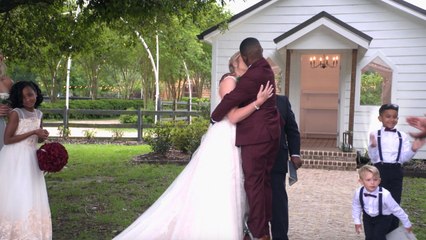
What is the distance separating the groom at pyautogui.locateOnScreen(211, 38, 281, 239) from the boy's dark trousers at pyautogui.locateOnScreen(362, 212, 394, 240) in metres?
1.07

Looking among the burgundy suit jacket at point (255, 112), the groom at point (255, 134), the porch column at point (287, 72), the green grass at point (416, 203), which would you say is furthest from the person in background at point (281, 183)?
the porch column at point (287, 72)

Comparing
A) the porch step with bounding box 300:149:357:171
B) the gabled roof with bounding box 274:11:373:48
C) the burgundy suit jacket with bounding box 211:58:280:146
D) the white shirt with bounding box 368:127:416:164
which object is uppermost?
the gabled roof with bounding box 274:11:373:48

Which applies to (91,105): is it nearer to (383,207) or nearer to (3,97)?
(3,97)

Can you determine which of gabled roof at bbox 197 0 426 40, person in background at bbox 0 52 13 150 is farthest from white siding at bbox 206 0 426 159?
person in background at bbox 0 52 13 150

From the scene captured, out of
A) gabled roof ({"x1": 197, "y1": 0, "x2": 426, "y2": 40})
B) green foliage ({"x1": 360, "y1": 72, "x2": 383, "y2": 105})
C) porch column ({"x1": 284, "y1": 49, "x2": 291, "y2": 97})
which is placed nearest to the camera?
gabled roof ({"x1": 197, "y1": 0, "x2": 426, "y2": 40})

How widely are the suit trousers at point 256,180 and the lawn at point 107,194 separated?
218 centimetres

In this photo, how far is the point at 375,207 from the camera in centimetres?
426

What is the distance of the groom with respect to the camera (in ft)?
13.0

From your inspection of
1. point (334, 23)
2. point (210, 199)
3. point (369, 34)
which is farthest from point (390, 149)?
point (369, 34)

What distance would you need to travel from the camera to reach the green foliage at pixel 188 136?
12.7m

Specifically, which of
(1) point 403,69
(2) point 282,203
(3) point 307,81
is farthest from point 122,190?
(3) point 307,81

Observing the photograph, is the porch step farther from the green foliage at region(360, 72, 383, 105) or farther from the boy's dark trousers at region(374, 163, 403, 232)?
the boy's dark trousers at region(374, 163, 403, 232)

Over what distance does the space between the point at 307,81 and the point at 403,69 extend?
4559 millimetres

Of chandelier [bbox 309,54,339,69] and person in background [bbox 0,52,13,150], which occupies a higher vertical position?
chandelier [bbox 309,54,339,69]
